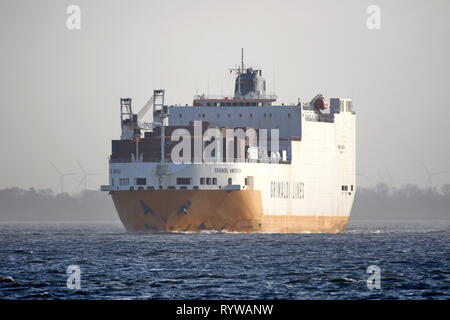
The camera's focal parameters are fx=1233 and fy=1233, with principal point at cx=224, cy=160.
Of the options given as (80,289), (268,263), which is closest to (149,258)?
(268,263)

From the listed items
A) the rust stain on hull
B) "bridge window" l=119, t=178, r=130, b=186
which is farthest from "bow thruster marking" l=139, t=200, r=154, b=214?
"bridge window" l=119, t=178, r=130, b=186

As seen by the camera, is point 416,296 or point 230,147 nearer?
point 416,296

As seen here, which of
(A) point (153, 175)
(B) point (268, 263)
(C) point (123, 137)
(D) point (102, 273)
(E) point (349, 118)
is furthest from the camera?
(E) point (349, 118)

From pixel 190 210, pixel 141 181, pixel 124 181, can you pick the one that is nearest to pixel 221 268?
pixel 190 210

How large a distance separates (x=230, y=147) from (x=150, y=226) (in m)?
9.37

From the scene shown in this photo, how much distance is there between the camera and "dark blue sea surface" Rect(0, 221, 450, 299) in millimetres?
52906

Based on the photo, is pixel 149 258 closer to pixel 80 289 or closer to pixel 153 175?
pixel 80 289

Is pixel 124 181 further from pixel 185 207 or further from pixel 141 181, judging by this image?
pixel 185 207

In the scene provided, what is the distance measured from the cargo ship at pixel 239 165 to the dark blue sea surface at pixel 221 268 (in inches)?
132

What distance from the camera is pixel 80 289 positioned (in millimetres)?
53719

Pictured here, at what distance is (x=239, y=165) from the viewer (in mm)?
100562

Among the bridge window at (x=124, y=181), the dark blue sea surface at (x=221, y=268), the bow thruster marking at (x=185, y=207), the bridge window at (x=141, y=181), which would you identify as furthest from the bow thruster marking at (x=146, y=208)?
the dark blue sea surface at (x=221, y=268)

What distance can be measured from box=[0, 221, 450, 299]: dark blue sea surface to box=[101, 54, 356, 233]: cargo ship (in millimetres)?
3355
